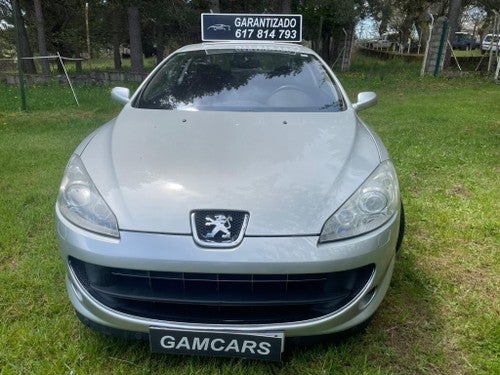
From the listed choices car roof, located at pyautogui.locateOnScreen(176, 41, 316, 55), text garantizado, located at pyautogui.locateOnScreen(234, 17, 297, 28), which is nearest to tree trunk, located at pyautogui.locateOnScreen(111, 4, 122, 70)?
text garantizado, located at pyautogui.locateOnScreen(234, 17, 297, 28)

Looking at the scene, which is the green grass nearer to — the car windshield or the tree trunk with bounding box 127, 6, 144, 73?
the car windshield

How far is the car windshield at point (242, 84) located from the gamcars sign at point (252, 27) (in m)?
1.48

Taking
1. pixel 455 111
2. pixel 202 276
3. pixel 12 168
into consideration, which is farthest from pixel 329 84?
A: pixel 455 111

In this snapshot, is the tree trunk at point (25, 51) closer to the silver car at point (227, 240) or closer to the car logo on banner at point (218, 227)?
the silver car at point (227, 240)

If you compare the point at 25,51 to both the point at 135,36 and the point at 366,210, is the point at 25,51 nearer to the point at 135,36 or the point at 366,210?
the point at 135,36

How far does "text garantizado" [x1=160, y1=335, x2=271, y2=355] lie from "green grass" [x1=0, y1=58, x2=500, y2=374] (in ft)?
0.79

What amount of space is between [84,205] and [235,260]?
0.71 meters

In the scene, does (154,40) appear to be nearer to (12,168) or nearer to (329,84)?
(12,168)

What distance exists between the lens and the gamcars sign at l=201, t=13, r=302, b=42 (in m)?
4.96

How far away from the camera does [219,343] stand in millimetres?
1777

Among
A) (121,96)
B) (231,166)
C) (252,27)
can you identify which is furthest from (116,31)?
(231,166)

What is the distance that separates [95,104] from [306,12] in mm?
12575

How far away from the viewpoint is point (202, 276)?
68.3 inches

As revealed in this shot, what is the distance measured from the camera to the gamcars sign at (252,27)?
4.96 meters
